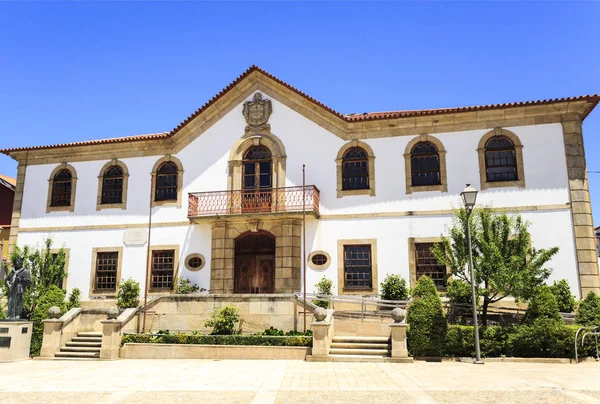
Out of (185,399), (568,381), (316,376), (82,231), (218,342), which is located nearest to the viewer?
(185,399)

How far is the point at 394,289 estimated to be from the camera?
17.7 meters

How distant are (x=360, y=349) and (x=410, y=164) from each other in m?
7.66

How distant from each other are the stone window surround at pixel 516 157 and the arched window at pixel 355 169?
4.08 m

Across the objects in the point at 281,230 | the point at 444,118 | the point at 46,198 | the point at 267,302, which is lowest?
the point at 267,302

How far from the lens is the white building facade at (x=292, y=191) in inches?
717

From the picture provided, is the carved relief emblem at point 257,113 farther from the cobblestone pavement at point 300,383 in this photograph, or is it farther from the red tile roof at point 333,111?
the cobblestone pavement at point 300,383

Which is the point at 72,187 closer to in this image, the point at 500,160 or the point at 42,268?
the point at 42,268

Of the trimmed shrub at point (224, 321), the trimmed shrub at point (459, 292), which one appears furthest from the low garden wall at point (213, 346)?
the trimmed shrub at point (459, 292)

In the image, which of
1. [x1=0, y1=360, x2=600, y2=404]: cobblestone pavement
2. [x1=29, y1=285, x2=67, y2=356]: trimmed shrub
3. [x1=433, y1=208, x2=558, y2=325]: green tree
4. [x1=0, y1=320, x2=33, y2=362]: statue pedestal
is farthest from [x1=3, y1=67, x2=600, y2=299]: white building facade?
[x1=0, y1=360, x2=600, y2=404]: cobblestone pavement

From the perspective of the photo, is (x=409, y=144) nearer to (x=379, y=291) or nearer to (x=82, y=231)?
(x=379, y=291)

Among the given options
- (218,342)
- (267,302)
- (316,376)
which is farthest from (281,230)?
(316,376)

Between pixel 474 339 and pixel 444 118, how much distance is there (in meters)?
8.48

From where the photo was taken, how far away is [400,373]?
38.0 feet

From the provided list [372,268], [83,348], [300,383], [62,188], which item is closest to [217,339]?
[83,348]
